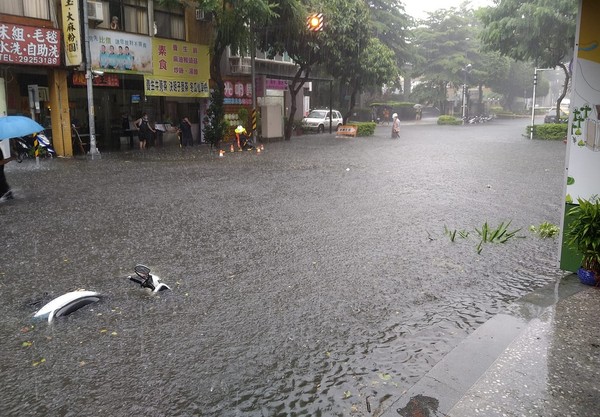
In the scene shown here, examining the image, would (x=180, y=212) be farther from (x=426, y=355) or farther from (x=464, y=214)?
(x=426, y=355)

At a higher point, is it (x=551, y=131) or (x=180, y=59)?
(x=180, y=59)

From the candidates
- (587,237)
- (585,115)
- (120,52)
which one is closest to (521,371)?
(587,237)

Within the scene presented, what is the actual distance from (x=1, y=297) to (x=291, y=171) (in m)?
10.6

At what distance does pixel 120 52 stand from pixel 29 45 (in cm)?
403

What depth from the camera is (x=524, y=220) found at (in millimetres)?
8984

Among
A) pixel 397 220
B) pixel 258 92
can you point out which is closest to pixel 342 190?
pixel 397 220

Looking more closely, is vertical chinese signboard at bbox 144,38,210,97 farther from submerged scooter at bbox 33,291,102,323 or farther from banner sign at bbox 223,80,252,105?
submerged scooter at bbox 33,291,102,323

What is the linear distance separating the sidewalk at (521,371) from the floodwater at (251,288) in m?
0.20

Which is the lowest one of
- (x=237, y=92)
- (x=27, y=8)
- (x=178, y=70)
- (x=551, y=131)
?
(x=551, y=131)

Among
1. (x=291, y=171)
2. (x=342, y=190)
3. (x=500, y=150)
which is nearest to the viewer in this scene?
(x=342, y=190)

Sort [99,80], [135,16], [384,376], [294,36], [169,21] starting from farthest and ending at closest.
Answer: [294,36]
[169,21]
[135,16]
[99,80]
[384,376]

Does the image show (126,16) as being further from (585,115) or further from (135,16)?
(585,115)

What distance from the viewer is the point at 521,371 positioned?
12.2 feet

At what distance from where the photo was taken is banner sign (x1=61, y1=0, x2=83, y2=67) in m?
17.7
